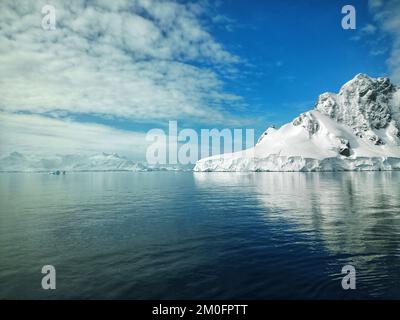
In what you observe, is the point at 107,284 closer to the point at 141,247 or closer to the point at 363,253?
the point at 141,247

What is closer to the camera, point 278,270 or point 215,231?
point 278,270

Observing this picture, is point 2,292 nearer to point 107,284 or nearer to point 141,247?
point 107,284

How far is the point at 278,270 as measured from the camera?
645 inches

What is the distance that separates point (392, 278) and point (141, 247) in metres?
15.5

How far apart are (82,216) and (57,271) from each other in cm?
1939

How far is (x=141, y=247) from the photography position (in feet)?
70.1
